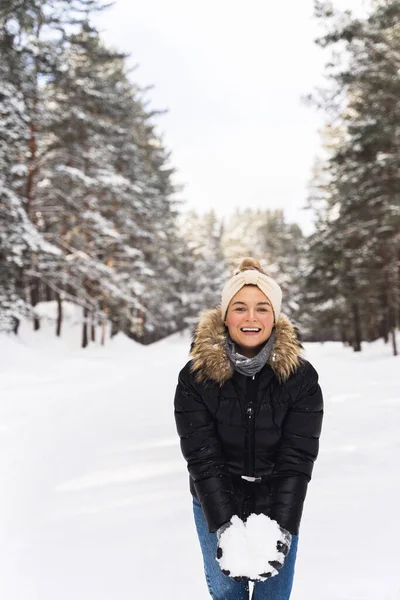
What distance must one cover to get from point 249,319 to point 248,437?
59 cm

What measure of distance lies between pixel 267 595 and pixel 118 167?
32.4m

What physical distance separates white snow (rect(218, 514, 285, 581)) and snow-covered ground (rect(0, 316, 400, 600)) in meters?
1.49

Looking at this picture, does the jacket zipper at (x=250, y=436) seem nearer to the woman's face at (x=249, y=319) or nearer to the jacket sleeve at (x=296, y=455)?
the jacket sleeve at (x=296, y=455)

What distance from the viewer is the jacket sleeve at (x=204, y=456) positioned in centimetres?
224

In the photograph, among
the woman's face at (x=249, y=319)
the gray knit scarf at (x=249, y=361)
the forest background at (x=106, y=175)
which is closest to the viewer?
the gray knit scarf at (x=249, y=361)

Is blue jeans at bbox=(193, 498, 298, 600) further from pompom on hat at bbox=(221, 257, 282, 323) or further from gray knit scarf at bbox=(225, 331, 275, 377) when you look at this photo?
pompom on hat at bbox=(221, 257, 282, 323)

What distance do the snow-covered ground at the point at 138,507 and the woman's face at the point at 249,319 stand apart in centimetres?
202

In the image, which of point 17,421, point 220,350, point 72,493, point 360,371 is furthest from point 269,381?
point 360,371

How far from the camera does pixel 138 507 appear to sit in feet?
16.0

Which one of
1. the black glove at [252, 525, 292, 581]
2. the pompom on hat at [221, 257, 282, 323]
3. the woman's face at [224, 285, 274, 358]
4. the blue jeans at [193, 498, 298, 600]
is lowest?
the blue jeans at [193, 498, 298, 600]

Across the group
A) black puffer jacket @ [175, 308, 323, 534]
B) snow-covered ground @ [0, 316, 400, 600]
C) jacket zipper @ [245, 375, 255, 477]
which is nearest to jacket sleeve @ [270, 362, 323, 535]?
black puffer jacket @ [175, 308, 323, 534]

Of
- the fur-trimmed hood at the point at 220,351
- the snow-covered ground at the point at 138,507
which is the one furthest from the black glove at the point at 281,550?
the snow-covered ground at the point at 138,507

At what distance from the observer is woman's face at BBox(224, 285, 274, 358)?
8.15 ft

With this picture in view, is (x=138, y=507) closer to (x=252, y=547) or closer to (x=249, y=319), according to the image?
(x=252, y=547)
